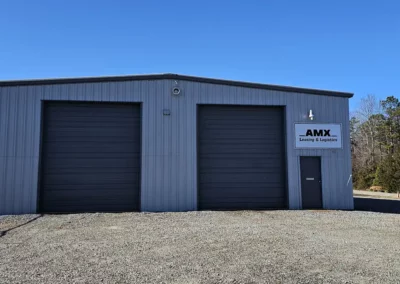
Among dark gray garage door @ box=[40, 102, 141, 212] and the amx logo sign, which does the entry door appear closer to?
the amx logo sign

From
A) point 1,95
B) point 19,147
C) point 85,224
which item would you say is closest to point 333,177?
point 85,224

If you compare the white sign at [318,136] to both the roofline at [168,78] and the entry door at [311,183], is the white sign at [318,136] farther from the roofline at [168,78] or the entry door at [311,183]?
the roofline at [168,78]

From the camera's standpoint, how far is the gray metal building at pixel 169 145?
10625 mm

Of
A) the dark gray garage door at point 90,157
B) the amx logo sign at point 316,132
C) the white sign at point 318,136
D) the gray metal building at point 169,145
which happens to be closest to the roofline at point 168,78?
the gray metal building at point 169,145

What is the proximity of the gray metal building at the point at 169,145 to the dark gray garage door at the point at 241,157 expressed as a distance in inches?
1.4

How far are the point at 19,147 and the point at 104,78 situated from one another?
3456mm

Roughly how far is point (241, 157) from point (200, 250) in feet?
20.5

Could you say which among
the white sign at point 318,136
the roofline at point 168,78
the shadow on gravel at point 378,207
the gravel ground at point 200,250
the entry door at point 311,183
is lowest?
the shadow on gravel at point 378,207

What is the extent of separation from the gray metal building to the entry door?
35 mm

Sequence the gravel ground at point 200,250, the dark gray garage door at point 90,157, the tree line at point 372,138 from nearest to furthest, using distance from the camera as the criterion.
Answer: the gravel ground at point 200,250, the dark gray garage door at point 90,157, the tree line at point 372,138

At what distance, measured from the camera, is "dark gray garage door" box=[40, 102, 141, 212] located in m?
10.9

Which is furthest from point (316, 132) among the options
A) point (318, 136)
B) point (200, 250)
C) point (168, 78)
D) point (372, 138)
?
point (372, 138)

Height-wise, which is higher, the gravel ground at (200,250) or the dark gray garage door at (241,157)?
the dark gray garage door at (241,157)

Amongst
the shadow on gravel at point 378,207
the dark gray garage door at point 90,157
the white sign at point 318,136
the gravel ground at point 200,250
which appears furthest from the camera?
the shadow on gravel at point 378,207
